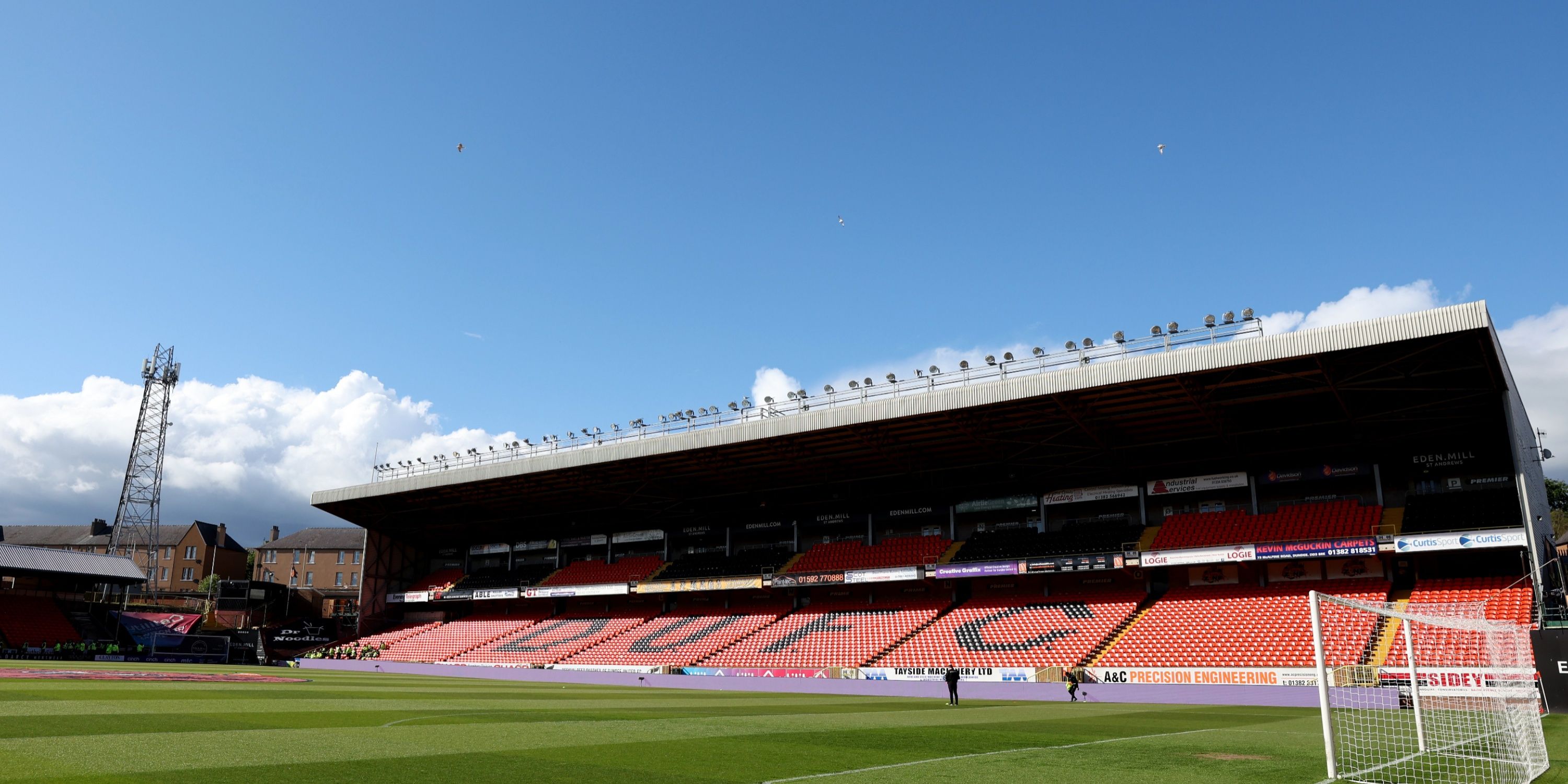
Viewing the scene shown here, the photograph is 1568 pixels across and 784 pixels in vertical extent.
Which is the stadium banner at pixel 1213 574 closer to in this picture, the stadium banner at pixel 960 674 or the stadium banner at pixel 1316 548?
the stadium banner at pixel 1316 548

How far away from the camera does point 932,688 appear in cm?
3488

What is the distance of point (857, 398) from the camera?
42469 millimetres

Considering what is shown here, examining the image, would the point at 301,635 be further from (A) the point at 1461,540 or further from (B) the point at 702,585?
(A) the point at 1461,540

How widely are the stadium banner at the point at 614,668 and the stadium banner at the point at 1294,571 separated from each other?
27.8 metres

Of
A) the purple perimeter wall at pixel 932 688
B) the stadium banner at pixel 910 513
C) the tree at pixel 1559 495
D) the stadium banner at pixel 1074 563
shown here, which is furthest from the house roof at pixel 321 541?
the tree at pixel 1559 495

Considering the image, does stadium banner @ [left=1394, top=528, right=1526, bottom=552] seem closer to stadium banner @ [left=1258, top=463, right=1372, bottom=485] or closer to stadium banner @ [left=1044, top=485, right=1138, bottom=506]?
stadium banner @ [left=1258, top=463, right=1372, bottom=485]

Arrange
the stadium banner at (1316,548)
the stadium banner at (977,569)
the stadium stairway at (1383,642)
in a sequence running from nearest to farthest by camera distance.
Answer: the stadium stairway at (1383,642) → the stadium banner at (1316,548) → the stadium banner at (977,569)

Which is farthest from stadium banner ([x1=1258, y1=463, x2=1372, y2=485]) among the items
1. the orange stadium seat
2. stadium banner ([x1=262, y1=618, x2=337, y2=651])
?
stadium banner ([x1=262, y1=618, x2=337, y2=651])

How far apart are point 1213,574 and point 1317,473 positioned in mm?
6311

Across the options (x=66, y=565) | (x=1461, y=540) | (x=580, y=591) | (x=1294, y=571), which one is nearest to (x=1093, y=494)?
(x=1294, y=571)

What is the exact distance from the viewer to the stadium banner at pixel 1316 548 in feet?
120

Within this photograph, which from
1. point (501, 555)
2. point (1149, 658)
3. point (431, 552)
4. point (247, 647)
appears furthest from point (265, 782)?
point (431, 552)

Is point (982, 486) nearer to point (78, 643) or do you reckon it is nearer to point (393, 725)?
point (393, 725)

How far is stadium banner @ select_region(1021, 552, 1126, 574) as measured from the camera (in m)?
41.9
